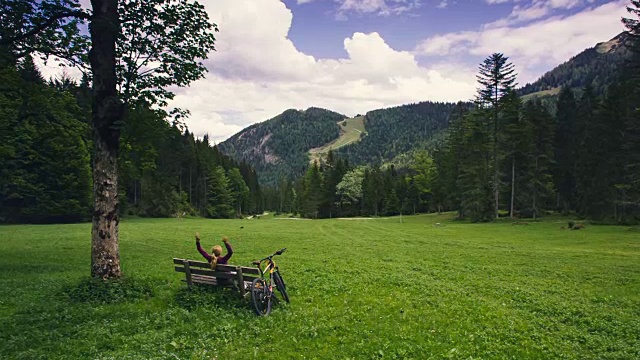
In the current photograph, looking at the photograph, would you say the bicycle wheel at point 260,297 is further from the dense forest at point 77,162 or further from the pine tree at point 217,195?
the pine tree at point 217,195

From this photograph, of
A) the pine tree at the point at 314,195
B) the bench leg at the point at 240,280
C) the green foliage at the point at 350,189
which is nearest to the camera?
the bench leg at the point at 240,280

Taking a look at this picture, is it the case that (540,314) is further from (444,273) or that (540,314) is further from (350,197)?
(350,197)

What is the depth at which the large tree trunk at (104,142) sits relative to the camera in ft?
40.7

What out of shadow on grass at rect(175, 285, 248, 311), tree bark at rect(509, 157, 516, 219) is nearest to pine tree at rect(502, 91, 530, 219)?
tree bark at rect(509, 157, 516, 219)

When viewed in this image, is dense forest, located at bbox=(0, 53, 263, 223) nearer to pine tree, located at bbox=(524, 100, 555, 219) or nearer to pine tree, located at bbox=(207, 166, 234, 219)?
pine tree, located at bbox=(207, 166, 234, 219)

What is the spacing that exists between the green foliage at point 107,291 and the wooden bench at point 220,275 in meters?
1.52

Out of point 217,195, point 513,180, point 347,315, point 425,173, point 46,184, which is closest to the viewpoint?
point 347,315

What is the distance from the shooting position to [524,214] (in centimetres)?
6075

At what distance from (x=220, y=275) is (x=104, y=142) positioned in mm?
5837

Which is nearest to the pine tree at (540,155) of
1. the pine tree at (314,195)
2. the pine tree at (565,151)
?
the pine tree at (565,151)

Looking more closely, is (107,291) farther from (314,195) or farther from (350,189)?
(314,195)

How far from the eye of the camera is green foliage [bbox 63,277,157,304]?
11.9m

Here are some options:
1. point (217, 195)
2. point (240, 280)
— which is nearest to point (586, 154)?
point (240, 280)

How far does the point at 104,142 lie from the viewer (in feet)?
41.0
